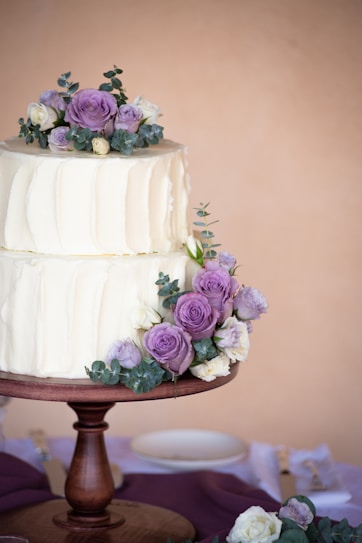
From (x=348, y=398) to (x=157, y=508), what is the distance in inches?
99.1

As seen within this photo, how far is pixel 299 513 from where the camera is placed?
6.21 ft

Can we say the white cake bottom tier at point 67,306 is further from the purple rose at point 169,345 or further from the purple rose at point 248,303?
the purple rose at point 248,303

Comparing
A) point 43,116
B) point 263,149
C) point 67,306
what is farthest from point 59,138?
point 263,149

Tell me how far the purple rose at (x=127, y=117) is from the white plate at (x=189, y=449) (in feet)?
3.30

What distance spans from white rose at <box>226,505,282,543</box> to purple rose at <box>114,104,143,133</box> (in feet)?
3.14

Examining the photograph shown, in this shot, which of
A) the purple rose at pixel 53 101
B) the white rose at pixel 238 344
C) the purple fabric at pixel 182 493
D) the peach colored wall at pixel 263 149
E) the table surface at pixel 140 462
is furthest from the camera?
the peach colored wall at pixel 263 149

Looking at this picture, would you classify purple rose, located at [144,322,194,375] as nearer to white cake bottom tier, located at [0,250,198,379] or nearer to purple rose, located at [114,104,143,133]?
white cake bottom tier, located at [0,250,198,379]

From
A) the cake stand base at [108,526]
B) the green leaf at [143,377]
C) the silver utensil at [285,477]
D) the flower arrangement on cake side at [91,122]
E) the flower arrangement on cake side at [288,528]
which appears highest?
the flower arrangement on cake side at [91,122]

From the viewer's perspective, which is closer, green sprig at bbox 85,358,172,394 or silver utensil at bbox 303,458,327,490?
green sprig at bbox 85,358,172,394

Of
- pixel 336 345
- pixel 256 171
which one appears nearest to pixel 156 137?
pixel 256 171

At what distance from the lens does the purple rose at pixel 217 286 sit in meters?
2.13

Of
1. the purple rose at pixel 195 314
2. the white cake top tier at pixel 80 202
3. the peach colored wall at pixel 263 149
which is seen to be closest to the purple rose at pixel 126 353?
the purple rose at pixel 195 314

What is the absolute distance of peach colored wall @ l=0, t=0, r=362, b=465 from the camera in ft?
15.2

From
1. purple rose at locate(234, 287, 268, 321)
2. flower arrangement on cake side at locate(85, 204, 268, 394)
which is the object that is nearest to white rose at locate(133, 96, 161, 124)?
flower arrangement on cake side at locate(85, 204, 268, 394)
